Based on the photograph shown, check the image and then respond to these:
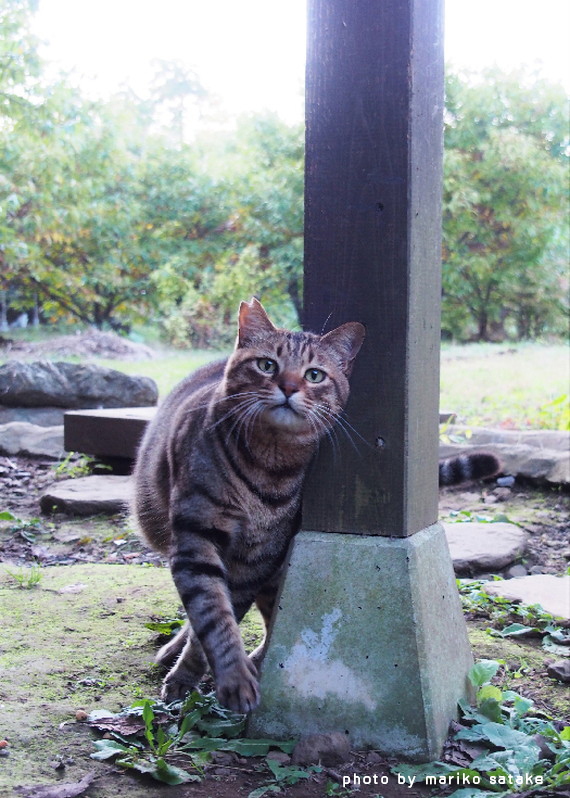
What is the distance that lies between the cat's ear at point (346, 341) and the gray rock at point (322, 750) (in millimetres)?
875

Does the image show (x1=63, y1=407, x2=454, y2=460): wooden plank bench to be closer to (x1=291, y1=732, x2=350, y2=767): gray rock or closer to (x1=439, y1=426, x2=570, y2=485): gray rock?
(x1=439, y1=426, x2=570, y2=485): gray rock

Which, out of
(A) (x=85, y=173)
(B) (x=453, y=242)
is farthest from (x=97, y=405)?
(B) (x=453, y=242)

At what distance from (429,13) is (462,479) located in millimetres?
1498

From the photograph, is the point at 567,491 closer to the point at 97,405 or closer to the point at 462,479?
the point at 462,479

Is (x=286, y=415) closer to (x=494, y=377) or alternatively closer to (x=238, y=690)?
(x=238, y=690)

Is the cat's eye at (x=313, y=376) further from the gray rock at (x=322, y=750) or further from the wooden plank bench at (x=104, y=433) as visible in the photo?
the wooden plank bench at (x=104, y=433)

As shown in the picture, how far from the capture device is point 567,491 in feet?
17.3

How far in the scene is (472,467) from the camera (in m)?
2.85

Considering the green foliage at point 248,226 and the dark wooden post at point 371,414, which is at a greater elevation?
the green foliage at point 248,226

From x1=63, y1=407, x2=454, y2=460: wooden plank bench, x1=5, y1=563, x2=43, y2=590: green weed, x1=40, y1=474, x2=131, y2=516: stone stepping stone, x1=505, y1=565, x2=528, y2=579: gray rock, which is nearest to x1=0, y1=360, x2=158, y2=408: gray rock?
x1=63, y1=407, x2=454, y2=460: wooden plank bench

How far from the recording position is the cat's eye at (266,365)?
219 cm

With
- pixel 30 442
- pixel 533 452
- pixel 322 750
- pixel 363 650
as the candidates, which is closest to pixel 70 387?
pixel 30 442

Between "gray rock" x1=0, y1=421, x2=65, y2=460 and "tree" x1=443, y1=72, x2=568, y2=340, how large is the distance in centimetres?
881

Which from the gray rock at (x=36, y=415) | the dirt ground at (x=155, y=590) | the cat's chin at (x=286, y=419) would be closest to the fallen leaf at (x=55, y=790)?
the dirt ground at (x=155, y=590)
